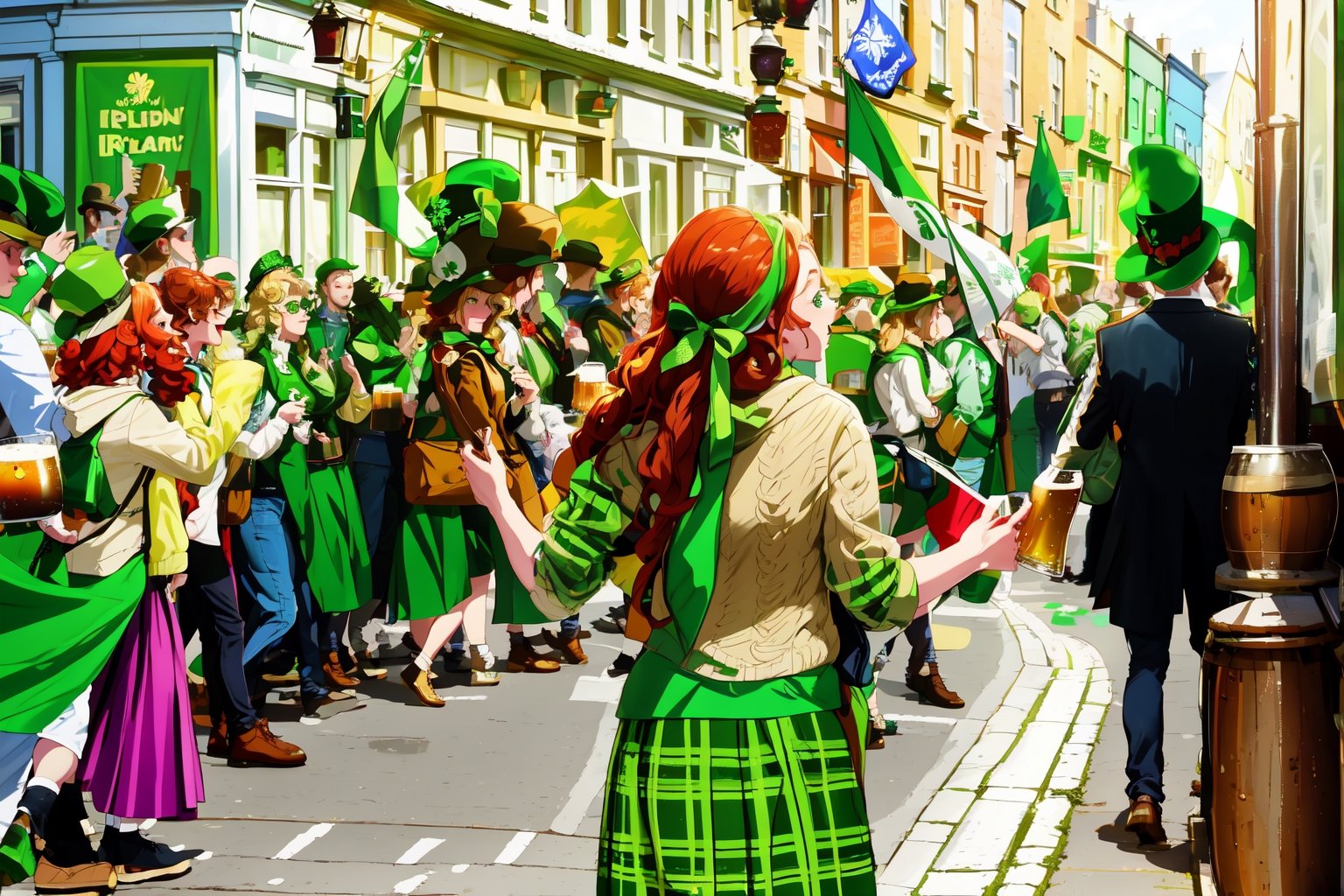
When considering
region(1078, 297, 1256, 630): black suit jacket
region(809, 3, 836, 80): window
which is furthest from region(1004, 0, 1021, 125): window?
region(1078, 297, 1256, 630): black suit jacket

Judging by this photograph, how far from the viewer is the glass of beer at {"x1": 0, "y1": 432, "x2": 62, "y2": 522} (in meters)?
4.70

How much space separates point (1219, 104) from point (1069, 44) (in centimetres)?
4916

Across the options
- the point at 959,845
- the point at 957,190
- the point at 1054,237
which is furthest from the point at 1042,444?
the point at 1054,237

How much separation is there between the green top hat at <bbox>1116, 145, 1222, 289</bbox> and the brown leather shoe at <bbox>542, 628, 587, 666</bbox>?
4.36m

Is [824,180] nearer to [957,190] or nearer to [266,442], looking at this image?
[957,190]

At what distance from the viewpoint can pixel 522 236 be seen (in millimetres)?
8516

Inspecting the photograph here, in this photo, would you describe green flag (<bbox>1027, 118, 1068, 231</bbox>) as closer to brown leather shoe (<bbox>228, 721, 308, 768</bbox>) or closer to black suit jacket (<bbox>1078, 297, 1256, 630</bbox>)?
black suit jacket (<bbox>1078, 297, 1256, 630</bbox>)

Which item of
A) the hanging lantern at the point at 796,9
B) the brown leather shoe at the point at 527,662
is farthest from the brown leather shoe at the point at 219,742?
the hanging lantern at the point at 796,9

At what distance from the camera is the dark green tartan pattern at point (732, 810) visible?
312 cm

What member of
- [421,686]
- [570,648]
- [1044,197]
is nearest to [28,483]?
[421,686]

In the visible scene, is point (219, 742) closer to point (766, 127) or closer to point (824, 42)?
point (766, 127)

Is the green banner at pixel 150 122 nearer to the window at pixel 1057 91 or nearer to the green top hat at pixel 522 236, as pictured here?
the green top hat at pixel 522 236

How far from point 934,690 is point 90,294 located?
4.33 m

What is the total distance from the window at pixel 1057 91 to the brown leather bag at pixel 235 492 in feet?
143
